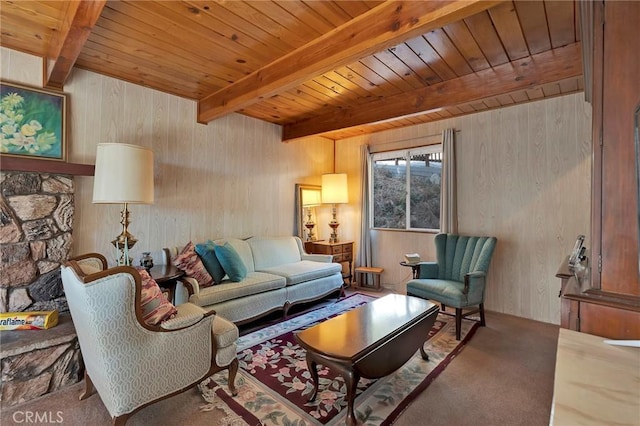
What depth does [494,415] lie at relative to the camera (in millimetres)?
1841

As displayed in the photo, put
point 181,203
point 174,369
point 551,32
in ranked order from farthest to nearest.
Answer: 1. point 181,203
2. point 551,32
3. point 174,369

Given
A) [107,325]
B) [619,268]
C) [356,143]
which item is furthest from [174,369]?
[356,143]

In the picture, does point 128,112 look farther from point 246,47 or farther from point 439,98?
point 439,98

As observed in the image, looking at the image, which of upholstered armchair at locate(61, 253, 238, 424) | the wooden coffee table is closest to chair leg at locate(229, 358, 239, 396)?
upholstered armchair at locate(61, 253, 238, 424)

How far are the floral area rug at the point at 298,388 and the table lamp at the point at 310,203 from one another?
2290 mm

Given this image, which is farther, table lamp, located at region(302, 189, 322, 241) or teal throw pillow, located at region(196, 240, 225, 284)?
table lamp, located at region(302, 189, 322, 241)

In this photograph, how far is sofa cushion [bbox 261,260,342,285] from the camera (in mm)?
3506

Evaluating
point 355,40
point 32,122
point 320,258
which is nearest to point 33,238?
point 32,122

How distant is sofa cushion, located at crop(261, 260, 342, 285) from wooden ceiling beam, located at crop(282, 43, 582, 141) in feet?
5.99

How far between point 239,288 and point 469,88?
295cm

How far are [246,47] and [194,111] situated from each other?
1.48 meters

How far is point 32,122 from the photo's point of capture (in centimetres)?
245

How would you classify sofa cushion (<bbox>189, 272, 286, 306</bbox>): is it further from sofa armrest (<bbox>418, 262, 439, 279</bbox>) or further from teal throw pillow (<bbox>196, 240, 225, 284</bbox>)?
sofa armrest (<bbox>418, 262, 439, 279</bbox>)

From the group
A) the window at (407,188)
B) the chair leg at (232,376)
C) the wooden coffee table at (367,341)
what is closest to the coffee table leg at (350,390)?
the wooden coffee table at (367,341)
